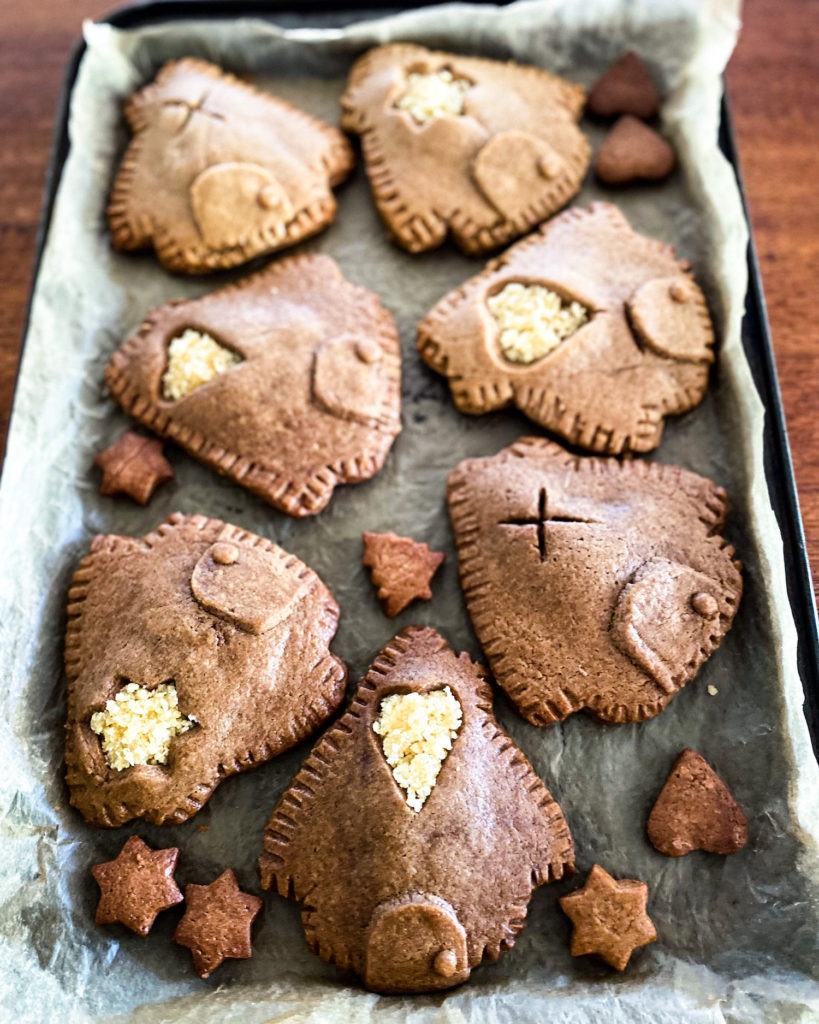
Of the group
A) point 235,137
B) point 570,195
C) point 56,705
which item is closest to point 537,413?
point 570,195

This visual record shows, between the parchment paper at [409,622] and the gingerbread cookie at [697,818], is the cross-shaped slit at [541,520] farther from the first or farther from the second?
the gingerbread cookie at [697,818]

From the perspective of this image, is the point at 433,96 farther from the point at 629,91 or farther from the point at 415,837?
the point at 415,837

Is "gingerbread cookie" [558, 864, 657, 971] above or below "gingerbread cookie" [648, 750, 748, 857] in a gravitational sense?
below

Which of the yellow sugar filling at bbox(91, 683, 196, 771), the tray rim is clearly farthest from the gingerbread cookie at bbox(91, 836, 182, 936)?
the tray rim

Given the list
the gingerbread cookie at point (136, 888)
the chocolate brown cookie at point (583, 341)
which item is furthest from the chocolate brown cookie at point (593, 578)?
the gingerbread cookie at point (136, 888)

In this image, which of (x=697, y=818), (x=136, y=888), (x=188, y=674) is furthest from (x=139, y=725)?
(x=697, y=818)

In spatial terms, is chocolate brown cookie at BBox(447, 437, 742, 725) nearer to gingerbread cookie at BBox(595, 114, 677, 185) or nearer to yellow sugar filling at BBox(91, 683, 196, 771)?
yellow sugar filling at BBox(91, 683, 196, 771)

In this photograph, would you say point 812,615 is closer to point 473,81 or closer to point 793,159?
point 793,159
